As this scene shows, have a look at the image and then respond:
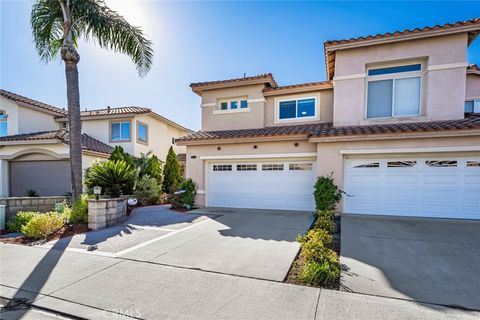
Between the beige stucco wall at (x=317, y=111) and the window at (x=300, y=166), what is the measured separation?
2.83 metres

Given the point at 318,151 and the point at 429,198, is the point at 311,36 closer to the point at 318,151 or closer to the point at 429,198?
the point at 318,151

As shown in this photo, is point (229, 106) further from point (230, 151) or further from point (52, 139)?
point (52, 139)

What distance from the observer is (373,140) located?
8930 mm

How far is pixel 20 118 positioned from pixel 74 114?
11.7 metres

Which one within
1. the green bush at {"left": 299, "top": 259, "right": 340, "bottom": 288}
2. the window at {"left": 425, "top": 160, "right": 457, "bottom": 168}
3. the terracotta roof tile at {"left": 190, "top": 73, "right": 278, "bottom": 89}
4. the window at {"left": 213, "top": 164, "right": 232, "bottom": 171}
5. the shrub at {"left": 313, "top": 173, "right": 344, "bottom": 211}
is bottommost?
the green bush at {"left": 299, "top": 259, "right": 340, "bottom": 288}

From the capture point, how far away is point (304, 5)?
9391 mm

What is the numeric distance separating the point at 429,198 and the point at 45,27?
17.1m

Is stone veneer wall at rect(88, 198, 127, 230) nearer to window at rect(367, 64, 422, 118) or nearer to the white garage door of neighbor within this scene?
the white garage door of neighbor

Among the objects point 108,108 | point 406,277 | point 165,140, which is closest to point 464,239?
point 406,277

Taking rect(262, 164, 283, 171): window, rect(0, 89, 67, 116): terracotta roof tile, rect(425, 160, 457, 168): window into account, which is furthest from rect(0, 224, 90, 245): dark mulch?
rect(0, 89, 67, 116): terracotta roof tile

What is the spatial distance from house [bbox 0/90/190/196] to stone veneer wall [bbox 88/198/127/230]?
7.26m

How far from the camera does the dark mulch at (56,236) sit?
21.3 ft

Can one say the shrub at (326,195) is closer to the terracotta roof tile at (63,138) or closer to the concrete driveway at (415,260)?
the concrete driveway at (415,260)

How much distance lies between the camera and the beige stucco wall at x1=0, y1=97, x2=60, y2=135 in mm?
16109
